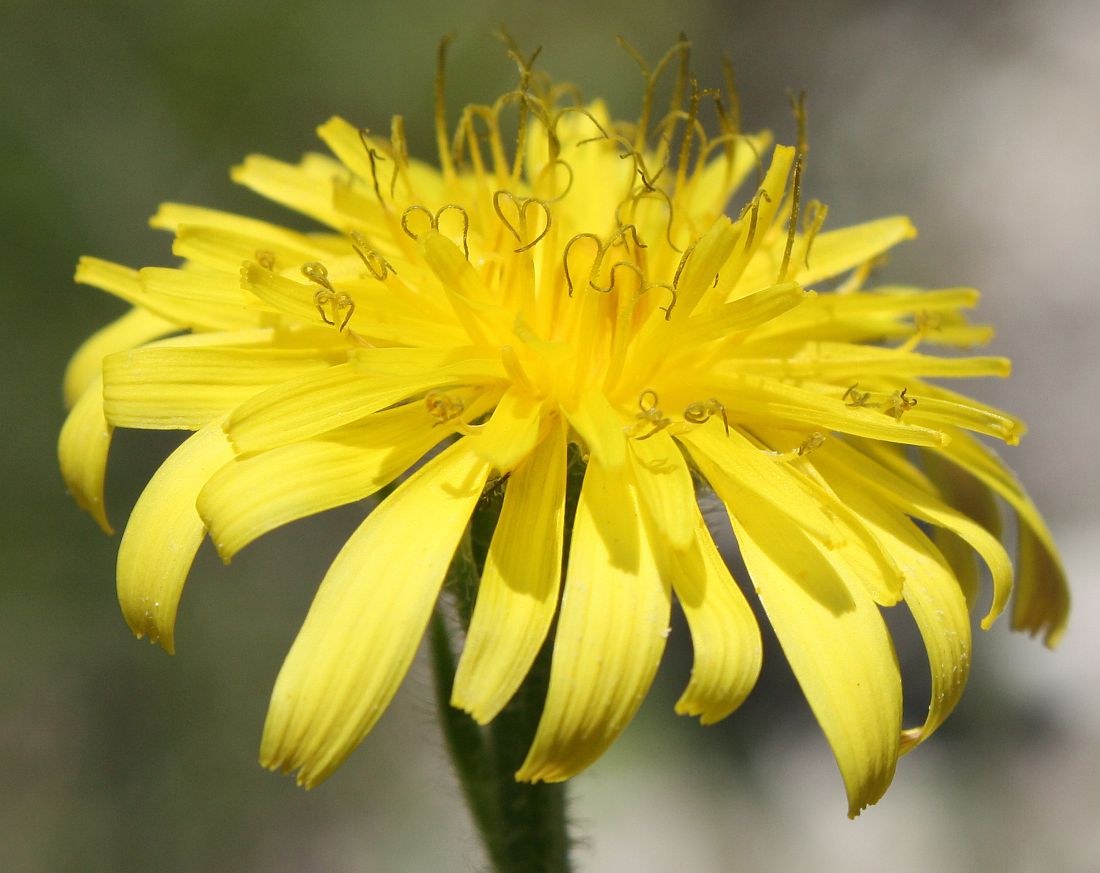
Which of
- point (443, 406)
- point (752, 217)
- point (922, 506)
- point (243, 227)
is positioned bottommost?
point (922, 506)

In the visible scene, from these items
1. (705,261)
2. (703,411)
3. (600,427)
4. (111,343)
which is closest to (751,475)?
(703,411)

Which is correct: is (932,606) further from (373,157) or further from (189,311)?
(189,311)

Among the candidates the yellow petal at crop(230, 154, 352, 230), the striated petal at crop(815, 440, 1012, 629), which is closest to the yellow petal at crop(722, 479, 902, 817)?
the striated petal at crop(815, 440, 1012, 629)

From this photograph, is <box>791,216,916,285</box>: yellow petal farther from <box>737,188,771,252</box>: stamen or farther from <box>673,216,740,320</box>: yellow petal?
<box>673,216,740,320</box>: yellow petal

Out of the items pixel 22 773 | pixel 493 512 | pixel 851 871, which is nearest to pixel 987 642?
pixel 851 871

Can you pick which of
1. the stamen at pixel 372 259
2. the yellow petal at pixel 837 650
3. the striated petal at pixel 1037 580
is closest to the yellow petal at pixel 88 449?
the stamen at pixel 372 259

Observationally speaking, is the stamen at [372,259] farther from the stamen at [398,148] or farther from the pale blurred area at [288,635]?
the pale blurred area at [288,635]
